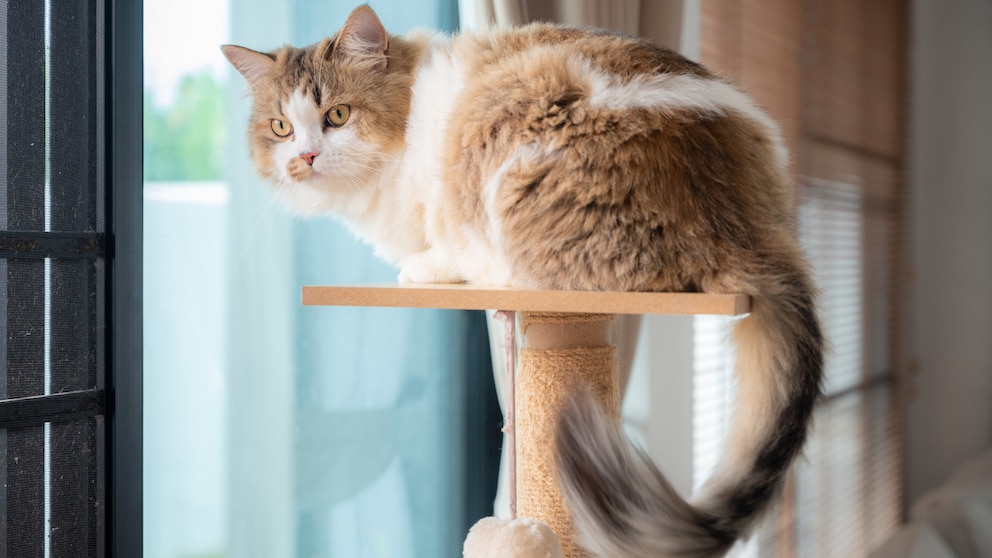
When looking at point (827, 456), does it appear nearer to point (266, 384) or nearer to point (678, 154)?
point (266, 384)

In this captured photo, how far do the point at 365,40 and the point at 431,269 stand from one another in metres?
0.30

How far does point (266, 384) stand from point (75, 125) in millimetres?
536

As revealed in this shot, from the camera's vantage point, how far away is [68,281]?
3.46 feet

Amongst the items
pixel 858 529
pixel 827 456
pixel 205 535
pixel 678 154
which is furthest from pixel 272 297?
pixel 858 529

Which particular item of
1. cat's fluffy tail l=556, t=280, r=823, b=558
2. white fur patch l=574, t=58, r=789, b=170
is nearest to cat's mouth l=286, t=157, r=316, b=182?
white fur patch l=574, t=58, r=789, b=170

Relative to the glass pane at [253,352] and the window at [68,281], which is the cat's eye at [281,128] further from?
the window at [68,281]

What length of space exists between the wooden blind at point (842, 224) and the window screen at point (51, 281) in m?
1.53

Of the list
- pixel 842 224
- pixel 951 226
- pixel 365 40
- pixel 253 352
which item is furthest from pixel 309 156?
pixel 951 226

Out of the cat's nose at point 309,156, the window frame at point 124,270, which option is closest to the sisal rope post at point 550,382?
the cat's nose at point 309,156

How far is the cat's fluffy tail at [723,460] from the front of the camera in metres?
0.67

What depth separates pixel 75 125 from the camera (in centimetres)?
105

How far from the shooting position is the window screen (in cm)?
98

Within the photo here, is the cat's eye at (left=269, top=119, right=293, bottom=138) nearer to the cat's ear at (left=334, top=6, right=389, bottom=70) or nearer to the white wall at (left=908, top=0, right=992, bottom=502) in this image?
the cat's ear at (left=334, top=6, right=389, bottom=70)

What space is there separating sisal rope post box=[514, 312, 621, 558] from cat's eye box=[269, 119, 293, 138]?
1.27 ft
